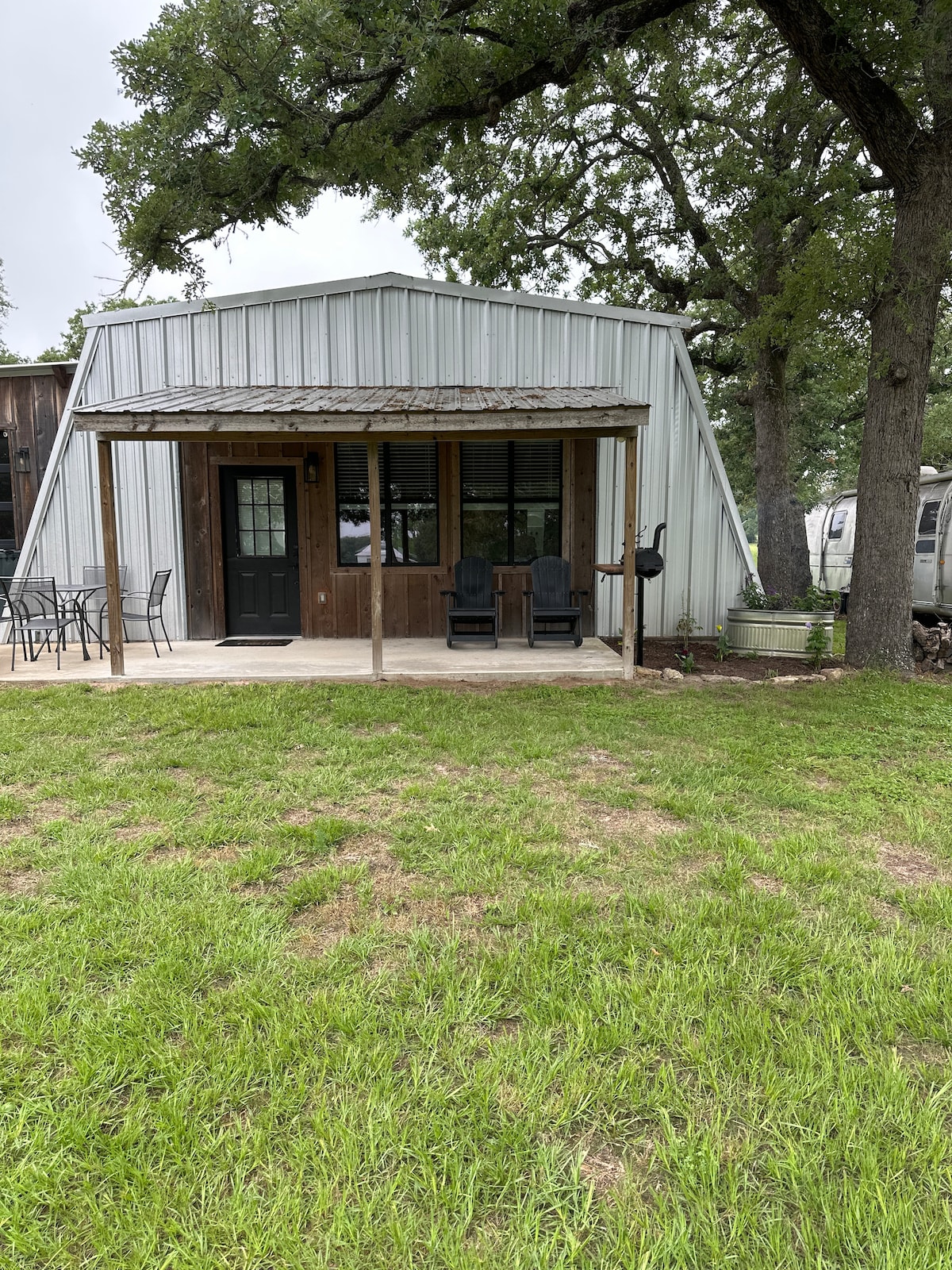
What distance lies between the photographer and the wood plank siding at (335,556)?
8.20m

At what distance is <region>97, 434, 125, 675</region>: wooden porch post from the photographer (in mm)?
6074

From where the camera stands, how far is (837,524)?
1417 centimetres

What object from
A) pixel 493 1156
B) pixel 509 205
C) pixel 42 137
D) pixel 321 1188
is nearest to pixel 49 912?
pixel 321 1188

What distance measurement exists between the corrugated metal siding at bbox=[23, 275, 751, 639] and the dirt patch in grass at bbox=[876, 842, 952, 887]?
18.2ft

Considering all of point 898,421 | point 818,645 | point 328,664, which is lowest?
point 328,664

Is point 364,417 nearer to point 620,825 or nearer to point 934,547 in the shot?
point 620,825

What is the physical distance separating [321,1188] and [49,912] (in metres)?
1.55

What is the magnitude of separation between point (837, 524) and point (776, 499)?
4551 millimetres

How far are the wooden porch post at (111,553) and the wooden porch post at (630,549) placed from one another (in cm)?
446

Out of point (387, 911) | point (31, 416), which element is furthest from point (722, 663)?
point (31, 416)

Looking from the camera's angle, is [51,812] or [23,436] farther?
[23,436]

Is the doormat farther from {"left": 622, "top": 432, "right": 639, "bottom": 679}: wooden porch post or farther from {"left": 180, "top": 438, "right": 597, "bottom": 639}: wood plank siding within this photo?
{"left": 622, "top": 432, "right": 639, "bottom": 679}: wooden porch post

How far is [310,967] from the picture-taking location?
2.12 metres

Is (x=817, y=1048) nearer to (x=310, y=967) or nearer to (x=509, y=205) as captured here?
(x=310, y=967)
